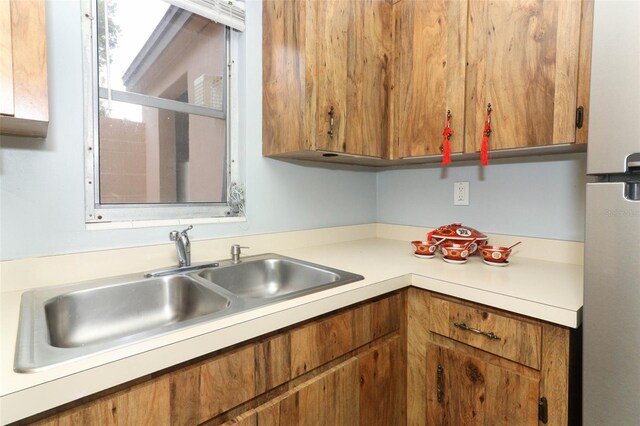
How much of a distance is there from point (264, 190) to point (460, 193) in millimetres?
1006

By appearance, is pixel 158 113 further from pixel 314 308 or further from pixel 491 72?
pixel 491 72

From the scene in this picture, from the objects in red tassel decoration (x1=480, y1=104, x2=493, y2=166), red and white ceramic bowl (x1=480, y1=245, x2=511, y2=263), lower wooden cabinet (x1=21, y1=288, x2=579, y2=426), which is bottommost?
lower wooden cabinet (x1=21, y1=288, x2=579, y2=426)

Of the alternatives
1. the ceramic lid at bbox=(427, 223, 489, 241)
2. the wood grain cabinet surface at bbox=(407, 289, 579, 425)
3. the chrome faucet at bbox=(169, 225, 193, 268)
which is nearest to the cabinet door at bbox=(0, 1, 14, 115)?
the chrome faucet at bbox=(169, 225, 193, 268)

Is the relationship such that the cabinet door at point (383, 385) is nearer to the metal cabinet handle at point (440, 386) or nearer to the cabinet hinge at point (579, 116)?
the metal cabinet handle at point (440, 386)

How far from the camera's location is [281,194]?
1593mm

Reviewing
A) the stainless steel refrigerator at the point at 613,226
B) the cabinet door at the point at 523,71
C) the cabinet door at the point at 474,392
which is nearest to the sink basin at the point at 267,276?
the cabinet door at the point at 474,392

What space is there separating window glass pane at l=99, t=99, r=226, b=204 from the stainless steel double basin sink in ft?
1.10

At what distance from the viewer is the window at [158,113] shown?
3.73 ft

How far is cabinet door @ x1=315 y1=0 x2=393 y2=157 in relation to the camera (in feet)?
4.30

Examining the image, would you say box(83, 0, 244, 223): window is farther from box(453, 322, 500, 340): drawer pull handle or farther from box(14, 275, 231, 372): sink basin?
box(453, 322, 500, 340): drawer pull handle

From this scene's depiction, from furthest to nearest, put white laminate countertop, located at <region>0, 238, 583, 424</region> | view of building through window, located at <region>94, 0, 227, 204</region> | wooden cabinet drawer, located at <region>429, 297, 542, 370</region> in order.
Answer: view of building through window, located at <region>94, 0, 227, 204</region>
wooden cabinet drawer, located at <region>429, 297, 542, 370</region>
white laminate countertop, located at <region>0, 238, 583, 424</region>

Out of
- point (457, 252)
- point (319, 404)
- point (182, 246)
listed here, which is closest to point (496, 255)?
point (457, 252)

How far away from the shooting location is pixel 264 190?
1.53 metres

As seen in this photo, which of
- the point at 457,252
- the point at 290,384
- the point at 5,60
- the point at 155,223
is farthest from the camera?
the point at 457,252
